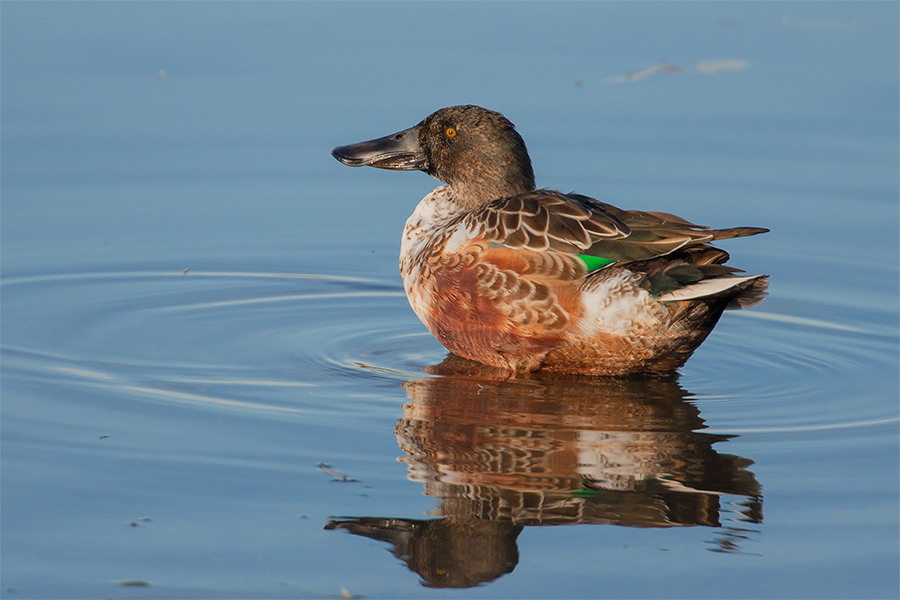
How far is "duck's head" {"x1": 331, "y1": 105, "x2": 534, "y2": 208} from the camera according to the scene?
253 inches

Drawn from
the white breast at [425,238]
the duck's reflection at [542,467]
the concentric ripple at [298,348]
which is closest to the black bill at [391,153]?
A: the white breast at [425,238]

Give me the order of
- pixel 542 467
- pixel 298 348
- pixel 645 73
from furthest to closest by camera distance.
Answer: pixel 645 73 → pixel 298 348 → pixel 542 467

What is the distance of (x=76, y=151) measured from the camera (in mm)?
8938

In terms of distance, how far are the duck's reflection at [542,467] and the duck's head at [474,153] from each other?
1.25 metres

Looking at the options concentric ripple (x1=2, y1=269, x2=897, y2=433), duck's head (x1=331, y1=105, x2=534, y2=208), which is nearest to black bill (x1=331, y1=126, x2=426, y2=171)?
duck's head (x1=331, y1=105, x2=534, y2=208)

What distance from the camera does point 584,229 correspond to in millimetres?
5496

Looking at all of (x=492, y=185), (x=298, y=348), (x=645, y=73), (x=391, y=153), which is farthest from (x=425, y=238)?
(x=645, y=73)

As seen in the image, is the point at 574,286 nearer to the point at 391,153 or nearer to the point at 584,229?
the point at 584,229

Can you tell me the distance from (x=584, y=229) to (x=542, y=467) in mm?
1414

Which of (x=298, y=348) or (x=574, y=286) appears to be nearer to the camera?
(x=574, y=286)

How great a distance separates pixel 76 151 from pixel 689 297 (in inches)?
218

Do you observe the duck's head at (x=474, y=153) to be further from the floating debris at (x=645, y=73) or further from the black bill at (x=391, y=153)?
the floating debris at (x=645, y=73)

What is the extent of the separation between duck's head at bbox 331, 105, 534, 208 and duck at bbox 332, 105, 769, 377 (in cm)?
47

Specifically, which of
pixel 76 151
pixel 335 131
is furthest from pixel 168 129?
pixel 335 131
